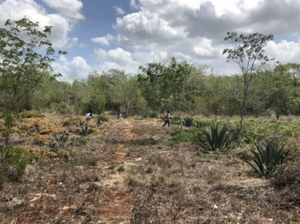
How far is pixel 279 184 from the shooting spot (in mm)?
4672

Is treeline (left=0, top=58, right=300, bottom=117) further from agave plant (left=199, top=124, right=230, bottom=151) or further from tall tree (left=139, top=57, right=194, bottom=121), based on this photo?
agave plant (left=199, top=124, right=230, bottom=151)

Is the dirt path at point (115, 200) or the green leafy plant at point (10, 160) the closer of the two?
the dirt path at point (115, 200)

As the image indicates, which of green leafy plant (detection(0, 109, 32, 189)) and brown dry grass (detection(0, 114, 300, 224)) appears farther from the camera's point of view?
green leafy plant (detection(0, 109, 32, 189))

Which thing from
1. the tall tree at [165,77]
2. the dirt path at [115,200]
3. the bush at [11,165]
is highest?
the tall tree at [165,77]

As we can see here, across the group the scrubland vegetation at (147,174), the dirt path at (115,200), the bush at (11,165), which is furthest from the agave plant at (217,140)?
the bush at (11,165)

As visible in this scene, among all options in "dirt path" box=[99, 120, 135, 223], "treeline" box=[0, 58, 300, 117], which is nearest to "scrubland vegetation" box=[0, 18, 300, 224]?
"dirt path" box=[99, 120, 135, 223]

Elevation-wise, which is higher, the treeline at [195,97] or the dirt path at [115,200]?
the treeline at [195,97]

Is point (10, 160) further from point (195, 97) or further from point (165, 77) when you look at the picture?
point (195, 97)

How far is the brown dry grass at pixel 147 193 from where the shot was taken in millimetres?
3932

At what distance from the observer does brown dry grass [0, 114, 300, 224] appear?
393 cm

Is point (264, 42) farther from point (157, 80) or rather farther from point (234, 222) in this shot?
point (234, 222)

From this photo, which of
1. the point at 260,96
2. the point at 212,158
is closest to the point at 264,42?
the point at 212,158

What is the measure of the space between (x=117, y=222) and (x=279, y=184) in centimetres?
336

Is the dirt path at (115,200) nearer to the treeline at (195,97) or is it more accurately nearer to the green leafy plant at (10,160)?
the green leafy plant at (10,160)
